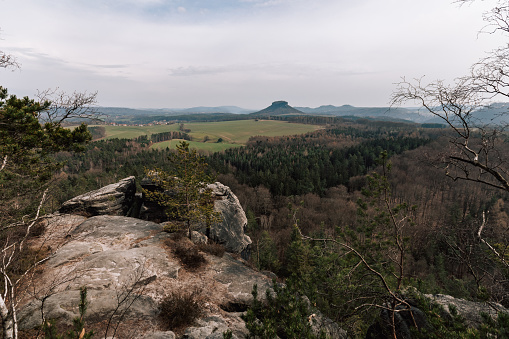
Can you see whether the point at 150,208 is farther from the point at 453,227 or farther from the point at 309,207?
the point at 309,207

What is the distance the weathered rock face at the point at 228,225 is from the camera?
18.9 m

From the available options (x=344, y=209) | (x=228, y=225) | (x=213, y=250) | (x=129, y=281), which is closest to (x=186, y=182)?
(x=213, y=250)

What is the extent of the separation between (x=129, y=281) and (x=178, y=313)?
3.07 meters

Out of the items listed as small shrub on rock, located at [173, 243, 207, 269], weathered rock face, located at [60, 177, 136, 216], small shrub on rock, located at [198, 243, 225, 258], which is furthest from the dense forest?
small shrub on rock, located at [173, 243, 207, 269]

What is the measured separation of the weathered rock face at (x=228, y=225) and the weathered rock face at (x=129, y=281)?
4.36 metres

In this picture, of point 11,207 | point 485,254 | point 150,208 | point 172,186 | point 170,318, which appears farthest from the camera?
point 150,208

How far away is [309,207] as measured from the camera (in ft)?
203

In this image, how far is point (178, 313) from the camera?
318 inches

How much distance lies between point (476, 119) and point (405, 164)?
10371 cm

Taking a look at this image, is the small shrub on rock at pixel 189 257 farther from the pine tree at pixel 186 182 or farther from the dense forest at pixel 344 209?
the dense forest at pixel 344 209

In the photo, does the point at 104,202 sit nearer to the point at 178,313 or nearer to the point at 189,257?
the point at 189,257

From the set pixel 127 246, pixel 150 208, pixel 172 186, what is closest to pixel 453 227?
pixel 172 186

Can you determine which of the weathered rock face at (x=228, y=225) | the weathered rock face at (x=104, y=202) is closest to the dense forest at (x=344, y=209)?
the weathered rock face at (x=104, y=202)

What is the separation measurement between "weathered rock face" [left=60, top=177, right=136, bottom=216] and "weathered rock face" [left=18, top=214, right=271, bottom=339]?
5.79 metres
